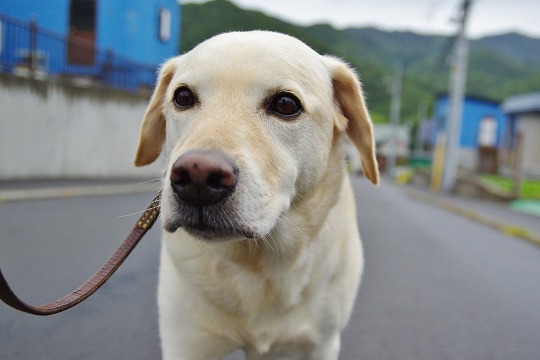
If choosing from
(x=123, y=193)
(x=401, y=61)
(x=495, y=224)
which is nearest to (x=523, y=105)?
(x=401, y=61)

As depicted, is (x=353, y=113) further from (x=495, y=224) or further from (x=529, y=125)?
(x=529, y=125)

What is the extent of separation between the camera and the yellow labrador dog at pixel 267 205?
2047mm

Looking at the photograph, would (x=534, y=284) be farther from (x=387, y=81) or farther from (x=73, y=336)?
(x=387, y=81)

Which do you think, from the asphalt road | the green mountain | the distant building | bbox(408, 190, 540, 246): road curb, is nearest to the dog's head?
the asphalt road

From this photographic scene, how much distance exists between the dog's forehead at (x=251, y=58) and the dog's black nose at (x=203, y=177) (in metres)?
0.58

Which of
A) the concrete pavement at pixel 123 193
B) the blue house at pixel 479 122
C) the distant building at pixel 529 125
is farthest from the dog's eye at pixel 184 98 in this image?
the blue house at pixel 479 122

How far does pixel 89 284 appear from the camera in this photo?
6.97 ft

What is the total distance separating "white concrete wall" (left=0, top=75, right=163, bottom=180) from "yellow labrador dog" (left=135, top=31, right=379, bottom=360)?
31.0 ft

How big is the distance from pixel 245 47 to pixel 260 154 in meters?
0.56

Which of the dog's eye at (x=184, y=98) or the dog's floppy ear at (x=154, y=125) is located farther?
the dog's floppy ear at (x=154, y=125)

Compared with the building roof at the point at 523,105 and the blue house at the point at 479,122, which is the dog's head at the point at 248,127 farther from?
the blue house at the point at 479,122

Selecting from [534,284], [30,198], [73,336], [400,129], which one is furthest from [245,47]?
[400,129]

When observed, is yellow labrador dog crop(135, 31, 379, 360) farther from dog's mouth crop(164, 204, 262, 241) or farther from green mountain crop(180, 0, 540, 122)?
green mountain crop(180, 0, 540, 122)

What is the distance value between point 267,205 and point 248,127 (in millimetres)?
327
